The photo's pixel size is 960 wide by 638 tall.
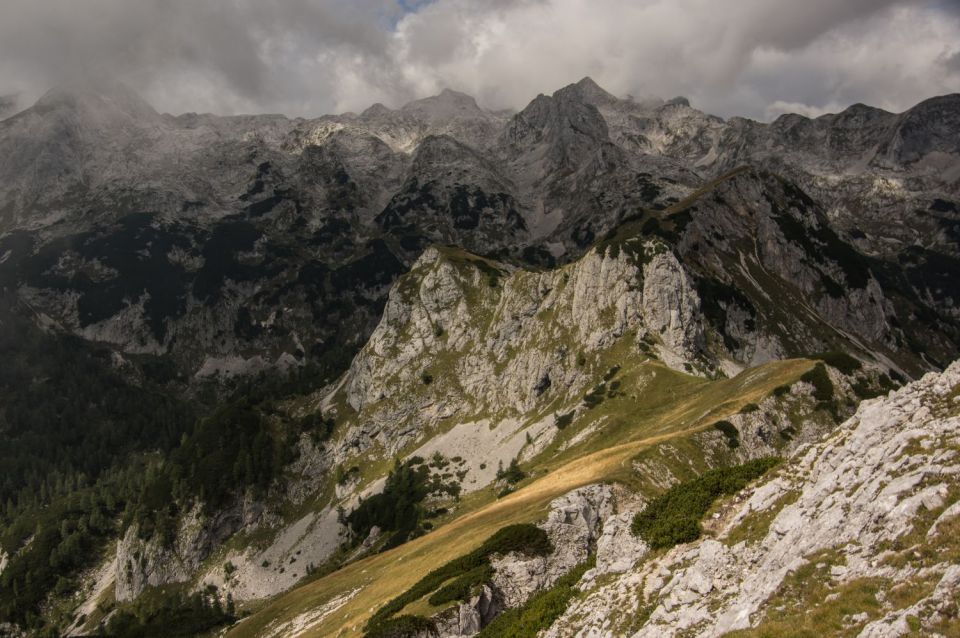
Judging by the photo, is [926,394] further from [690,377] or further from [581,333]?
[581,333]

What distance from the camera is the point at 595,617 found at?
32.0 metres

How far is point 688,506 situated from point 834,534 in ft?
41.6

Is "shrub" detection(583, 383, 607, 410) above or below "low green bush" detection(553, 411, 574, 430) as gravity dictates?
above

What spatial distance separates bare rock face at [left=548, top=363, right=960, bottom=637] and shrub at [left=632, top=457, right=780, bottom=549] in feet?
5.63

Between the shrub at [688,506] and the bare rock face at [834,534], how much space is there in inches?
67.6

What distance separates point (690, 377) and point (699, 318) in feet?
145

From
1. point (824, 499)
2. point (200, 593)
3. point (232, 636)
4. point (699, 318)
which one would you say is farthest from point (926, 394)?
point (200, 593)

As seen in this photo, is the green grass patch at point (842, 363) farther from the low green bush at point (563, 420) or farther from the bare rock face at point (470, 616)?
the bare rock face at point (470, 616)

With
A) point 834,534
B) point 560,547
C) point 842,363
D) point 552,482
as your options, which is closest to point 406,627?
point 560,547

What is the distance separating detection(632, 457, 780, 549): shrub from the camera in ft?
110

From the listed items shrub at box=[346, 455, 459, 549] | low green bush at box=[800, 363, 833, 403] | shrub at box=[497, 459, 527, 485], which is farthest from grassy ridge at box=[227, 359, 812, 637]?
shrub at box=[346, 455, 459, 549]

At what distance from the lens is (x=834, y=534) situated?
77.7ft

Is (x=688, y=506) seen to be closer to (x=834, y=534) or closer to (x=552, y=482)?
(x=834, y=534)

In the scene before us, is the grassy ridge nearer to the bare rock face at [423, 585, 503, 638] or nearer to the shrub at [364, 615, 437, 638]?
the shrub at [364, 615, 437, 638]
